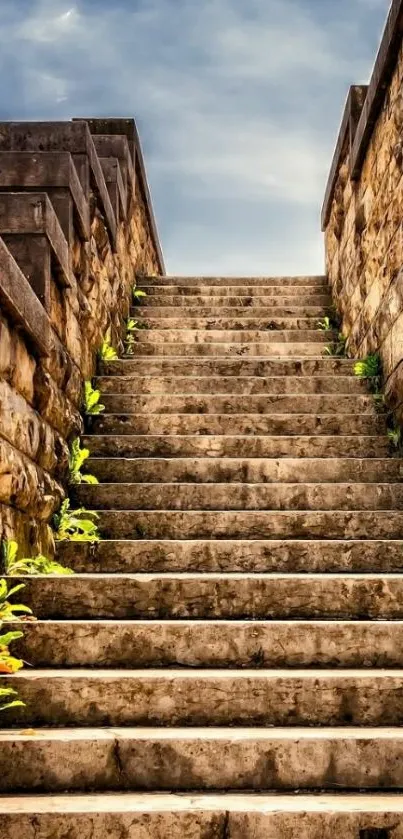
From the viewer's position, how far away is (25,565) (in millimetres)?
3223

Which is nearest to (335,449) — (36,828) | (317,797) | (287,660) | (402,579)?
(402,579)

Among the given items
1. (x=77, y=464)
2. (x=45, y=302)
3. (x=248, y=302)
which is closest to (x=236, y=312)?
(x=248, y=302)

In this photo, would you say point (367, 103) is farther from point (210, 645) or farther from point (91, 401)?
point (210, 645)

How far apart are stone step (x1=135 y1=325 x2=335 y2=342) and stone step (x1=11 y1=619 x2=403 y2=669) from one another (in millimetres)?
3953

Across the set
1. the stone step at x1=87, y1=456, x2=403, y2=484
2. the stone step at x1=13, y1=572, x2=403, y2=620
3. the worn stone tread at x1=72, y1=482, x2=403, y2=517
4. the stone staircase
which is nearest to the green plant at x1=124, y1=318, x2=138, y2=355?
the stone staircase

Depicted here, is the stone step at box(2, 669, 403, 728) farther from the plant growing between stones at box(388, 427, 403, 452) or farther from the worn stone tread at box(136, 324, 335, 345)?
the worn stone tread at box(136, 324, 335, 345)

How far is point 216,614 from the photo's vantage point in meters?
3.15

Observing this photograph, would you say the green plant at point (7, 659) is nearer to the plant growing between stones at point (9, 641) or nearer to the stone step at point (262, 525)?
the plant growing between stones at point (9, 641)

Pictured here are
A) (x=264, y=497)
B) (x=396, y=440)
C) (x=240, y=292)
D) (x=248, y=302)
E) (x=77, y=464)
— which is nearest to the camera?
(x=264, y=497)

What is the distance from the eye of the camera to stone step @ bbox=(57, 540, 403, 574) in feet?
11.7

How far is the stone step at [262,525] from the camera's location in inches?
153

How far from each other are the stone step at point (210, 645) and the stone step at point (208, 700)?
0.25 meters

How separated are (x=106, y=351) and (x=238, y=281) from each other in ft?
9.52

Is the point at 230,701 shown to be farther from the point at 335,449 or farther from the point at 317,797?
the point at 335,449
